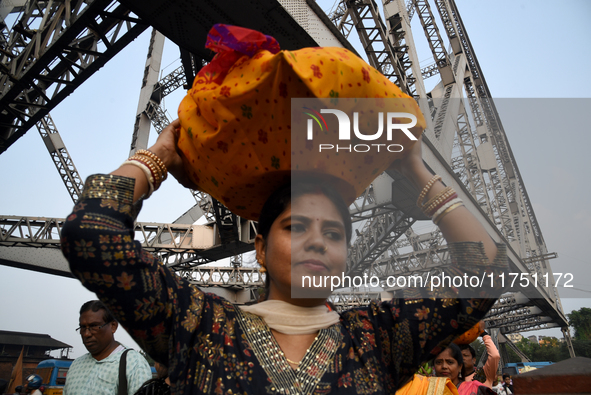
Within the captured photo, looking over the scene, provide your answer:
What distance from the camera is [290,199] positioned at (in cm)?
130

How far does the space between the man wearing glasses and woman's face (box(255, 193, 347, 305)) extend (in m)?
1.61

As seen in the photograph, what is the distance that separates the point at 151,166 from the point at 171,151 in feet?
0.41

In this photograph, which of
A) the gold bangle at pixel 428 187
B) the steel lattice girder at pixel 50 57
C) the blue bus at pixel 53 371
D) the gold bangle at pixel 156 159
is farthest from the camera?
the blue bus at pixel 53 371

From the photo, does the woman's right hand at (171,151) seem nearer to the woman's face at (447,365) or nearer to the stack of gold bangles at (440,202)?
the stack of gold bangles at (440,202)

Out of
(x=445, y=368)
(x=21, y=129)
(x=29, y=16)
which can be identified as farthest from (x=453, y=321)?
(x=29, y=16)

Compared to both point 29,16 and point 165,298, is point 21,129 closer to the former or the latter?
point 29,16

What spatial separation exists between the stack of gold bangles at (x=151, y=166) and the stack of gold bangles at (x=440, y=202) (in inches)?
34.7

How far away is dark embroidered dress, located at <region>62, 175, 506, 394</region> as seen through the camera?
0.97 metres

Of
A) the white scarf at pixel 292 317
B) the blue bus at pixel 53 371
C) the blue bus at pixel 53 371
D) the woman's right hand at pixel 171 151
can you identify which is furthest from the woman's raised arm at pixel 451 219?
the blue bus at pixel 53 371

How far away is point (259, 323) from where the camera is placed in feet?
4.01

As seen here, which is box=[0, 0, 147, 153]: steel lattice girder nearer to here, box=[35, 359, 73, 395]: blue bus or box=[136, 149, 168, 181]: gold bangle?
box=[136, 149, 168, 181]: gold bangle

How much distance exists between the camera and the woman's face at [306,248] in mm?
1173

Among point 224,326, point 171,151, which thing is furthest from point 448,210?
point 171,151

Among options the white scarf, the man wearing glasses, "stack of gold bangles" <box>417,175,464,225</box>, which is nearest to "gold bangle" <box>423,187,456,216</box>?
"stack of gold bangles" <box>417,175,464,225</box>
